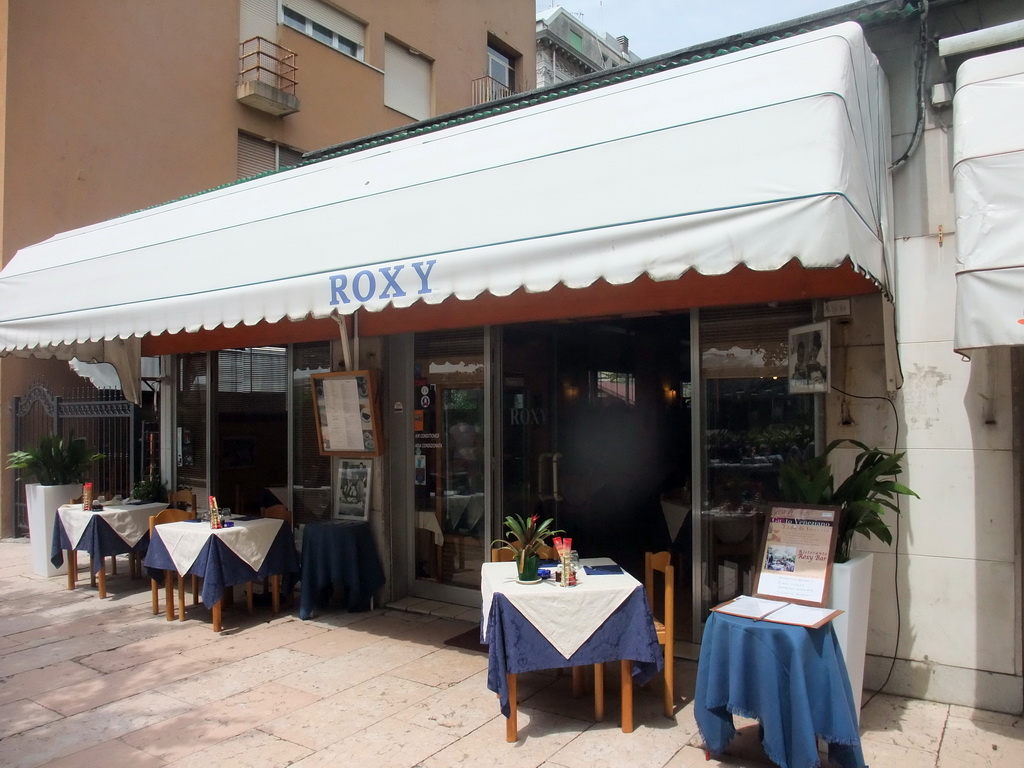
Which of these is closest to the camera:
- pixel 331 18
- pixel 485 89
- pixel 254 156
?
pixel 254 156

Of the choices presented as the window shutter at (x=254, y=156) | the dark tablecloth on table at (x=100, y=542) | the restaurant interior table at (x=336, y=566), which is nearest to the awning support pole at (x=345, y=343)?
the restaurant interior table at (x=336, y=566)

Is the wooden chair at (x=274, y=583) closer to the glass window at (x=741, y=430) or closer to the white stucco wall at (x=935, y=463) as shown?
the glass window at (x=741, y=430)

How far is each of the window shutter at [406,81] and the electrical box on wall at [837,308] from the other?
45.7 feet

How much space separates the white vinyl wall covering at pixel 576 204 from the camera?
127 inches

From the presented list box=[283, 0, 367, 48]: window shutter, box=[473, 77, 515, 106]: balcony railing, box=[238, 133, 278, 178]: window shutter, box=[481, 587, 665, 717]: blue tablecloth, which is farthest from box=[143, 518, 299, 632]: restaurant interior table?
box=[473, 77, 515, 106]: balcony railing

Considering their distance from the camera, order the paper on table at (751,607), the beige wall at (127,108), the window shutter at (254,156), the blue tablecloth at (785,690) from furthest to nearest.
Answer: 1. the window shutter at (254,156)
2. the beige wall at (127,108)
3. the paper on table at (751,607)
4. the blue tablecloth at (785,690)

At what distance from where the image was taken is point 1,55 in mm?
10062

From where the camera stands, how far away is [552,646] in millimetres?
3916

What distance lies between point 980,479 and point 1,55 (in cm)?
1240

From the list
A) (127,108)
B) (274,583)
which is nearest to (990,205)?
(274,583)

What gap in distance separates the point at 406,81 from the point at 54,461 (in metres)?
12.3

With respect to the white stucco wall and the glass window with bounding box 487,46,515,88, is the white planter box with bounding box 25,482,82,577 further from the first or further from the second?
the glass window with bounding box 487,46,515,88
